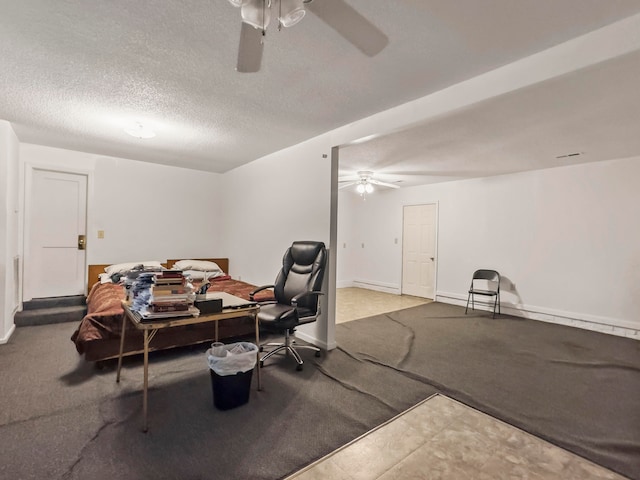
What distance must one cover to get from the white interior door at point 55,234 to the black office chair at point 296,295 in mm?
3296

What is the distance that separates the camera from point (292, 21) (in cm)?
132

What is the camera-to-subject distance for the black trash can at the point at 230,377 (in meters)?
2.14

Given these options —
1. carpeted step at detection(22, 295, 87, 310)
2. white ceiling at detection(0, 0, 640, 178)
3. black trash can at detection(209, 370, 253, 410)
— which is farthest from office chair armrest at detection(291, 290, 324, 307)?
carpeted step at detection(22, 295, 87, 310)

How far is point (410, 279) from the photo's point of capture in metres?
6.77

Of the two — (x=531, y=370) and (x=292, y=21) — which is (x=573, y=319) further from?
(x=292, y=21)

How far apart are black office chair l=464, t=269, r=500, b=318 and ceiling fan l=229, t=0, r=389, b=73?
4720mm

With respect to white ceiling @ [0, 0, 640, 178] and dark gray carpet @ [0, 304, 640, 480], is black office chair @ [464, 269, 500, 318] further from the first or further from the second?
white ceiling @ [0, 0, 640, 178]

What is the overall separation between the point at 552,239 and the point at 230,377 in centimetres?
503

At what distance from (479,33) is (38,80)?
322 centimetres

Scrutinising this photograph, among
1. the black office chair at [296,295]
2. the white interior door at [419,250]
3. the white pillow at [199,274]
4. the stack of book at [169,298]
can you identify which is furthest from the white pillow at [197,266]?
the white interior door at [419,250]

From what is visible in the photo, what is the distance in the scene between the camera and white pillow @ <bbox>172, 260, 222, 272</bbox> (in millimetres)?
4957

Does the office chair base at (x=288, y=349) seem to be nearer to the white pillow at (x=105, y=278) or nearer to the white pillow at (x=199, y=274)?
the white pillow at (x=199, y=274)

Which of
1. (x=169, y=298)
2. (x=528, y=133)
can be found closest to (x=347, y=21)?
(x=169, y=298)

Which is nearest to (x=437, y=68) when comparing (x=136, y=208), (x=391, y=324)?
(x=391, y=324)
